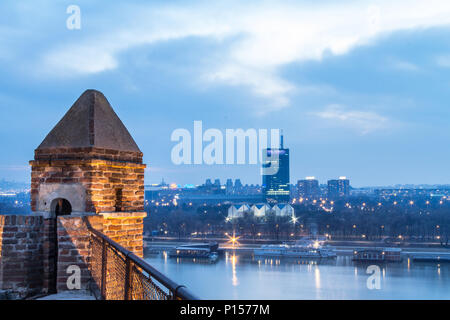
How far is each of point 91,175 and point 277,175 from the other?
509 feet

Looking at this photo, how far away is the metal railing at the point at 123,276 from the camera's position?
9.22ft

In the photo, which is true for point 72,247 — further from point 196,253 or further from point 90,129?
point 196,253

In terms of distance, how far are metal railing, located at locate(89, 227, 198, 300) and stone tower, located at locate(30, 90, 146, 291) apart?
23 cm

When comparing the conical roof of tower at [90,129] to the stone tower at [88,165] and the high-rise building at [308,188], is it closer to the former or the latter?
the stone tower at [88,165]

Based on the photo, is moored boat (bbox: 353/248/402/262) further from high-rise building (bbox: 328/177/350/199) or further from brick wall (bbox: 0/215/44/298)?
high-rise building (bbox: 328/177/350/199)

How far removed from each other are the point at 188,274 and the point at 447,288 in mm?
19381

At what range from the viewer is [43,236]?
221 inches

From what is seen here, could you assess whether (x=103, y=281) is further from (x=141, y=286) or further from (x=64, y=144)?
(x=64, y=144)

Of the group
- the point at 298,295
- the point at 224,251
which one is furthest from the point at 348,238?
the point at 298,295

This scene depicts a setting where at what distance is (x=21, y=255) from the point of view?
5469 millimetres
